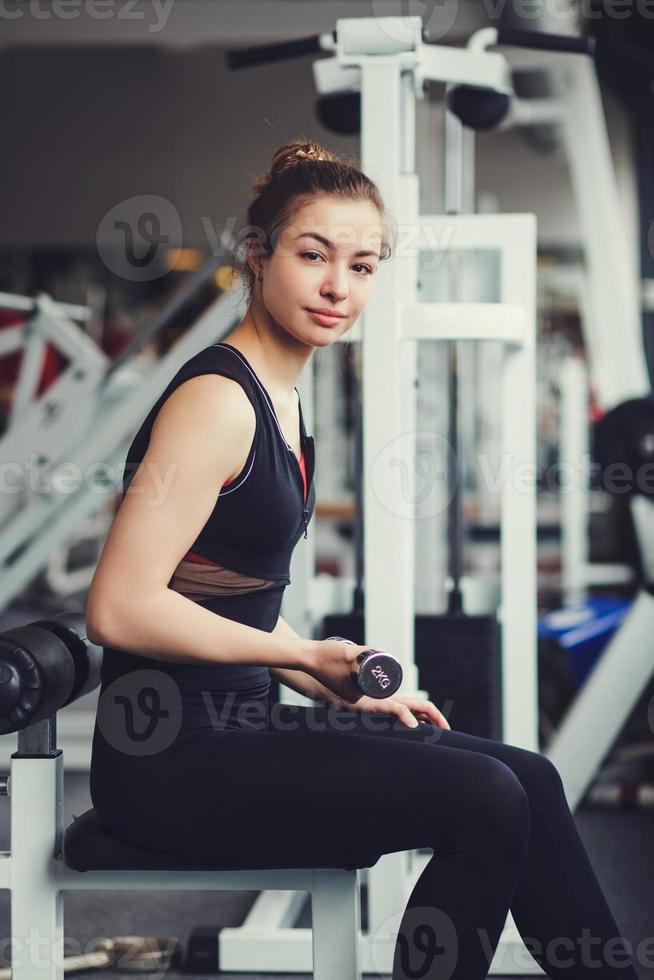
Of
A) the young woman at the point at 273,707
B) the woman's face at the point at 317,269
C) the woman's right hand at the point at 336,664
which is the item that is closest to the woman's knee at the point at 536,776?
the young woman at the point at 273,707

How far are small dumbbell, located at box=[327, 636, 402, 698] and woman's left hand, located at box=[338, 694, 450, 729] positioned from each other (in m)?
0.16

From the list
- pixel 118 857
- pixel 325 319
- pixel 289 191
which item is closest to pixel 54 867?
pixel 118 857

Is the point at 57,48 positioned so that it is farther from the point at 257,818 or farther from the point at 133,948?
the point at 257,818

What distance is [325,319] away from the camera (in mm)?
1247

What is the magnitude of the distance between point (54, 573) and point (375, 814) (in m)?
4.96

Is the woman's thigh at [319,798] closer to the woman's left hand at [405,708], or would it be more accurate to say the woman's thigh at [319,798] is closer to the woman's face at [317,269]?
the woman's left hand at [405,708]

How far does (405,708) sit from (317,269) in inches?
18.8

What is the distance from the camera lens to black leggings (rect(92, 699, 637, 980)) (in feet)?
3.68

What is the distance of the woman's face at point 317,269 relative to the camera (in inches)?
48.7

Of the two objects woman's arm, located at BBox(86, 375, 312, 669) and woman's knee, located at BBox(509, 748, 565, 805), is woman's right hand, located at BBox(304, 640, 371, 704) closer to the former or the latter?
woman's arm, located at BBox(86, 375, 312, 669)

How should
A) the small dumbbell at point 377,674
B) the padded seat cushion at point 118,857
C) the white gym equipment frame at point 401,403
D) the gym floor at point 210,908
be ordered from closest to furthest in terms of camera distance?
the small dumbbell at point 377,674 → the padded seat cushion at point 118,857 → the white gym equipment frame at point 401,403 → the gym floor at point 210,908

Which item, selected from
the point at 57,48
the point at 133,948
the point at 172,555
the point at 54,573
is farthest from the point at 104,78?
the point at 172,555

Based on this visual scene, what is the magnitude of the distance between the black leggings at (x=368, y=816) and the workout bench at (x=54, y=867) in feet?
0.12

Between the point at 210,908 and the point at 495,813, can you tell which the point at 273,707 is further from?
the point at 210,908
